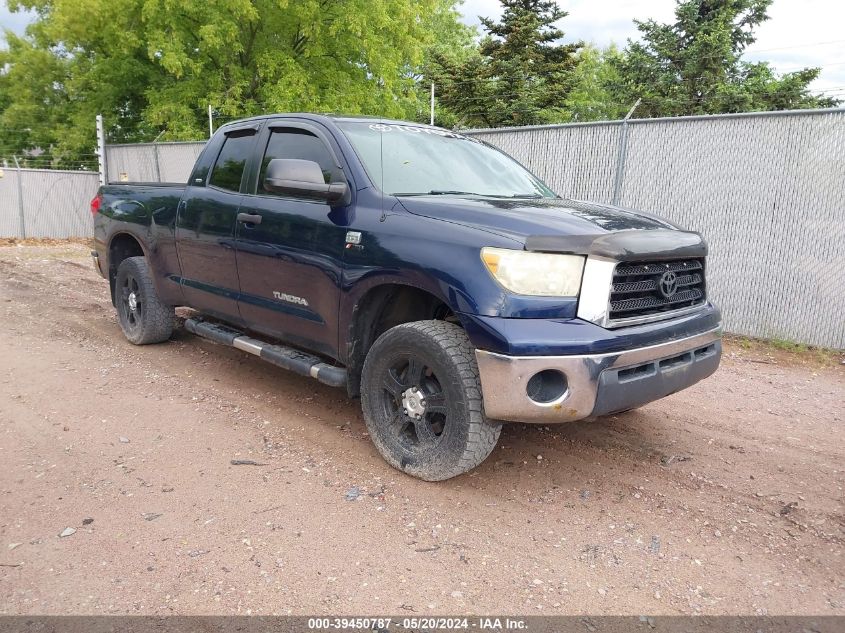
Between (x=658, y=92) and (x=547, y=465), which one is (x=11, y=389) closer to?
(x=547, y=465)

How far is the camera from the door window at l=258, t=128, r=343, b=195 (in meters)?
4.02

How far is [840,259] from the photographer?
6816 millimetres

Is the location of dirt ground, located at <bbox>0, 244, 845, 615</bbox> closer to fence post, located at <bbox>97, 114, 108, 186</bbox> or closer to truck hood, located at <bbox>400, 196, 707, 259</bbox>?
truck hood, located at <bbox>400, 196, 707, 259</bbox>

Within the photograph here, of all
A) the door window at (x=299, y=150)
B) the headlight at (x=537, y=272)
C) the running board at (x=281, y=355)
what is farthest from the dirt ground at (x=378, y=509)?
the door window at (x=299, y=150)

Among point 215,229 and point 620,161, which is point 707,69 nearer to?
point 620,161

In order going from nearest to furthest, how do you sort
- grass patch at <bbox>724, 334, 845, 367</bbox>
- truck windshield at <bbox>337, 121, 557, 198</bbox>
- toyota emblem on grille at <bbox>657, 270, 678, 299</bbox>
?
1. toyota emblem on grille at <bbox>657, 270, 678, 299</bbox>
2. truck windshield at <bbox>337, 121, 557, 198</bbox>
3. grass patch at <bbox>724, 334, 845, 367</bbox>

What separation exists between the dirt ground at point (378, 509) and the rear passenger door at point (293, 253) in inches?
27.3

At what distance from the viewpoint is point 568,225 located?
3.17 metres

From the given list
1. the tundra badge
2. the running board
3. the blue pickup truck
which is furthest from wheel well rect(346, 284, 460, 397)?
the tundra badge

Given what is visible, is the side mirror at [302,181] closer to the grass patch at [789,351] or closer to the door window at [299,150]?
the door window at [299,150]

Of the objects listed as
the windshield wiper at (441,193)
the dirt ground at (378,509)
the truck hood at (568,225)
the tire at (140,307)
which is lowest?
the dirt ground at (378,509)

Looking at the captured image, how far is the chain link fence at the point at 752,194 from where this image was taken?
22.5 ft

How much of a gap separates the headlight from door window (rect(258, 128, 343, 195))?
4.49 ft

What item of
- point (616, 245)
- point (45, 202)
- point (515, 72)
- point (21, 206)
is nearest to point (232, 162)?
point (616, 245)
